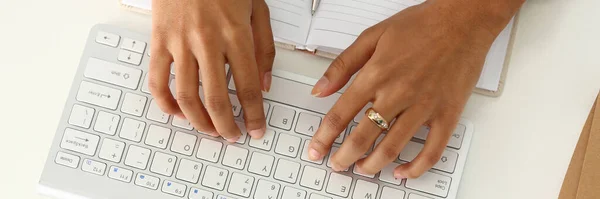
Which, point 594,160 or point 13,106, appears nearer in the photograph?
point 594,160

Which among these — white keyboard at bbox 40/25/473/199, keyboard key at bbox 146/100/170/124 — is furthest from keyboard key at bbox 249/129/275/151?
keyboard key at bbox 146/100/170/124

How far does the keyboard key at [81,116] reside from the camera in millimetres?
753

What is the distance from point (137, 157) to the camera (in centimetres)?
74

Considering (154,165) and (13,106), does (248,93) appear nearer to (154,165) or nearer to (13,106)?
(154,165)

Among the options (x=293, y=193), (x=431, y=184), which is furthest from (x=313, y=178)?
(x=431, y=184)

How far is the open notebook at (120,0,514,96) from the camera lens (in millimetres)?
770

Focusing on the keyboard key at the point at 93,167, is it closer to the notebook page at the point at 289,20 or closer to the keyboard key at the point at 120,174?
the keyboard key at the point at 120,174

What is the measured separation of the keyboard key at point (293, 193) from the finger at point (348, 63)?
0.11 metres

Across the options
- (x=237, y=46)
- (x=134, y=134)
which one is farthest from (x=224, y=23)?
(x=134, y=134)

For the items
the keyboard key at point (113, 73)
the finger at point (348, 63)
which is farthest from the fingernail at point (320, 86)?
the keyboard key at point (113, 73)

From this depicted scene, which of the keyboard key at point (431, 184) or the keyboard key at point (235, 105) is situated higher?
the keyboard key at point (235, 105)

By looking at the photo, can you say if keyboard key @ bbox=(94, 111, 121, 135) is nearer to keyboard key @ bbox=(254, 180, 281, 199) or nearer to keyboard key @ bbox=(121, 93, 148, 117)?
keyboard key @ bbox=(121, 93, 148, 117)

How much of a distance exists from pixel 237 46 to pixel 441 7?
24cm

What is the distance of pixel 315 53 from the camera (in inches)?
31.0
